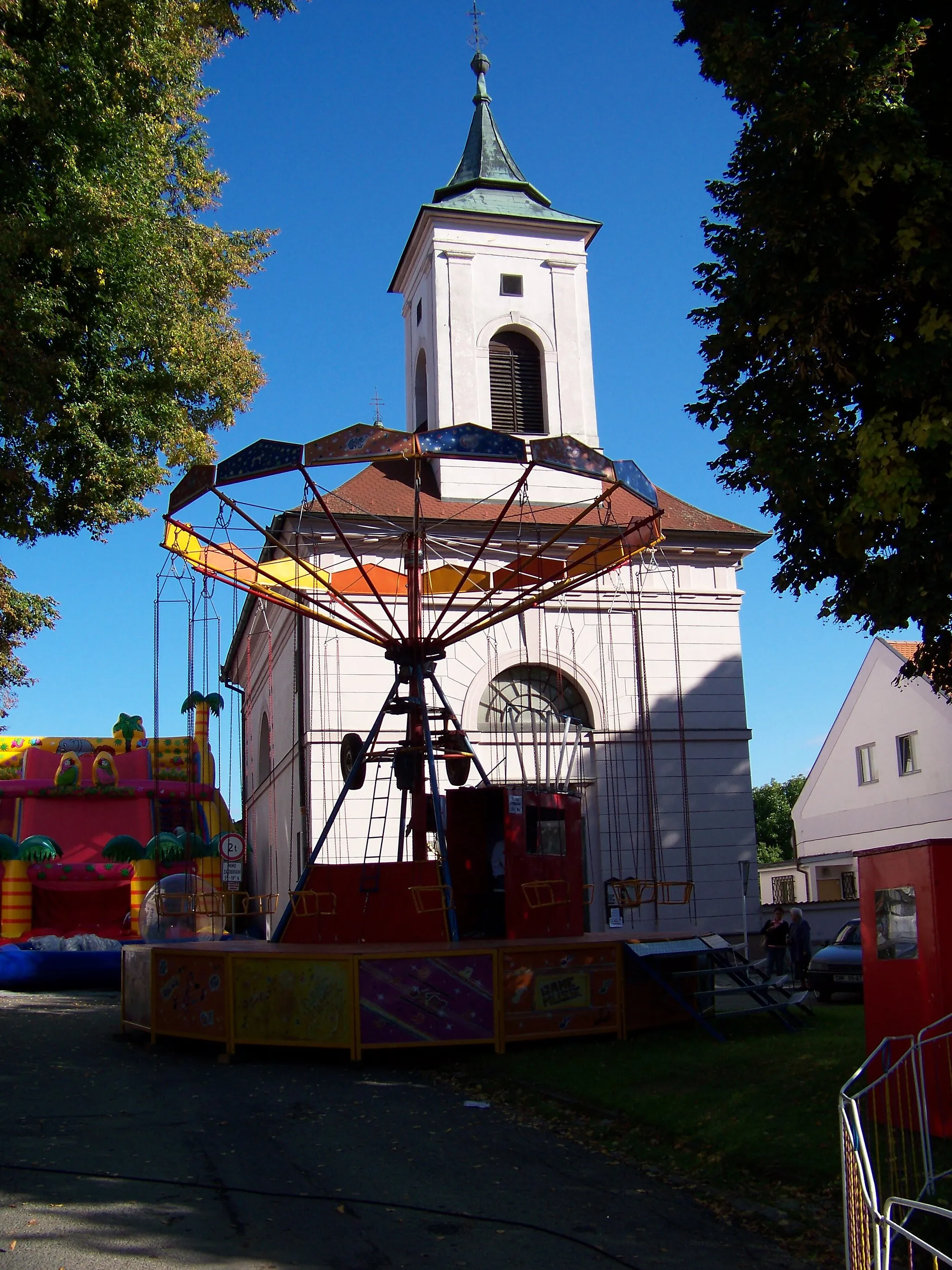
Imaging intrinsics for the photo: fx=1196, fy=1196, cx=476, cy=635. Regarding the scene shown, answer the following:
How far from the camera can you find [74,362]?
14711 mm

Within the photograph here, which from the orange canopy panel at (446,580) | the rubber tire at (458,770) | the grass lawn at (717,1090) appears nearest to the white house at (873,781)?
the orange canopy panel at (446,580)

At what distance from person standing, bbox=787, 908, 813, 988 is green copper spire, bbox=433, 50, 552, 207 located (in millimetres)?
22115

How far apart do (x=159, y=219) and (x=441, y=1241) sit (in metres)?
13.7

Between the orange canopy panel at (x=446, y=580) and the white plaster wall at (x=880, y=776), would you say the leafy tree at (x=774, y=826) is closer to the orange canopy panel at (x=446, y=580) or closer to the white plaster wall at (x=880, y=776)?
the white plaster wall at (x=880, y=776)

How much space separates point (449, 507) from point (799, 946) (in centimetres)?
1404

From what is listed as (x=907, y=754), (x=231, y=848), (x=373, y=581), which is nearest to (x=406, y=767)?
(x=231, y=848)

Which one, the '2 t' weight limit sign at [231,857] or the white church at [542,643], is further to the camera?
the white church at [542,643]

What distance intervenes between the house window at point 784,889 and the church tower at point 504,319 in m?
24.3

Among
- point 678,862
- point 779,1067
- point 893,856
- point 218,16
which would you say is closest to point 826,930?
point 678,862

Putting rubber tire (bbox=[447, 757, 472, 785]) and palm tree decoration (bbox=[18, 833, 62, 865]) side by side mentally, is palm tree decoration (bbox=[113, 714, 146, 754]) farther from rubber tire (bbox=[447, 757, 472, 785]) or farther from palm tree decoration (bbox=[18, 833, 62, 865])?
rubber tire (bbox=[447, 757, 472, 785])

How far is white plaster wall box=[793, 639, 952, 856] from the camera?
37812mm

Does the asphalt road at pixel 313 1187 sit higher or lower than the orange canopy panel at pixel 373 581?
lower

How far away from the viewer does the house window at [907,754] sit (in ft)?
130

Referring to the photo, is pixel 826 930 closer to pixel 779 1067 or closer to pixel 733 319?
pixel 779 1067
